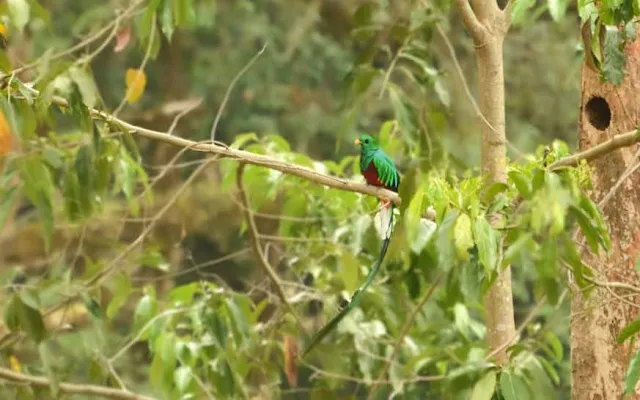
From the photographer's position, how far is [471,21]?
2.49m

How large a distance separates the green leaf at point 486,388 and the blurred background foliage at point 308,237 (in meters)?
0.04

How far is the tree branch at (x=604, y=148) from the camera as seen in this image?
6.27 ft

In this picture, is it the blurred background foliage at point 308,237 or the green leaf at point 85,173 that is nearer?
the green leaf at point 85,173

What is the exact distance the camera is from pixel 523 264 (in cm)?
182

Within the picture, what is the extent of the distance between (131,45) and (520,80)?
2525 mm

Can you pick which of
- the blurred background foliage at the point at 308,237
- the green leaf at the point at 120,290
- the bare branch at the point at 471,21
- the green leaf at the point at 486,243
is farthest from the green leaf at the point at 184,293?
the green leaf at the point at 486,243

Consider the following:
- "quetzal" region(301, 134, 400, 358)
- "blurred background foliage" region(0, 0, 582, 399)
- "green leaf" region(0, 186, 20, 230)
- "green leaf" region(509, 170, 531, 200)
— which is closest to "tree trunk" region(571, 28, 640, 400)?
"blurred background foliage" region(0, 0, 582, 399)

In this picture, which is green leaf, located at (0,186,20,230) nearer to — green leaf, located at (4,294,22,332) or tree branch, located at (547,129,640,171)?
green leaf, located at (4,294,22,332)

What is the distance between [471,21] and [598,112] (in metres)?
0.35

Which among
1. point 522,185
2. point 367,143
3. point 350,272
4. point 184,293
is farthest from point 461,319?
point 522,185

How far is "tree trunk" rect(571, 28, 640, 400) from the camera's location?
2.35 meters

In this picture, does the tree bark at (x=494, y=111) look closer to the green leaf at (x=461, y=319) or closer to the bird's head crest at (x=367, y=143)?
the bird's head crest at (x=367, y=143)

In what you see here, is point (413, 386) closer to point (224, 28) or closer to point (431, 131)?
point (431, 131)

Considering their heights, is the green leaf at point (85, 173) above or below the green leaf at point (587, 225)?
below
